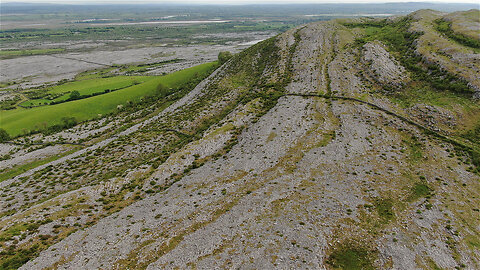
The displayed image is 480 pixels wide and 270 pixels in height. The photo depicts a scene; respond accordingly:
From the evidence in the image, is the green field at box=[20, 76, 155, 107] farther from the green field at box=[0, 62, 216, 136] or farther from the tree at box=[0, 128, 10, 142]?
the tree at box=[0, 128, 10, 142]

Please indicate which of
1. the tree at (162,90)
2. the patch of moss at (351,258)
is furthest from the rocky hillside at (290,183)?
the tree at (162,90)

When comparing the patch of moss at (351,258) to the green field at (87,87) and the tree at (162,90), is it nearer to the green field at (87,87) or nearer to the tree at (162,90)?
the tree at (162,90)

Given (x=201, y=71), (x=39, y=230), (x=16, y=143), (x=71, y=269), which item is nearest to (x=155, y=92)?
(x=201, y=71)

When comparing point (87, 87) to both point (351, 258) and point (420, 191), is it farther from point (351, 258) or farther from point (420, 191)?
point (420, 191)

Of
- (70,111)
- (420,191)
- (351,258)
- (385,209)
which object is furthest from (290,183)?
(70,111)

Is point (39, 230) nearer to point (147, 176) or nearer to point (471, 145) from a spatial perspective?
point (147, 176)

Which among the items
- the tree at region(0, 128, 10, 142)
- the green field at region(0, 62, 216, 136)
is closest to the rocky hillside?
the tree at region(0, 128, 10, 142)

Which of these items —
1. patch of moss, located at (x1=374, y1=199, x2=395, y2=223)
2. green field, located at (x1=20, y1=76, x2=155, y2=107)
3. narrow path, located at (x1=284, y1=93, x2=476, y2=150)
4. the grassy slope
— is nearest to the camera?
patch of moss, located at (x1=374, y1=199, x2=395, y2=223)
